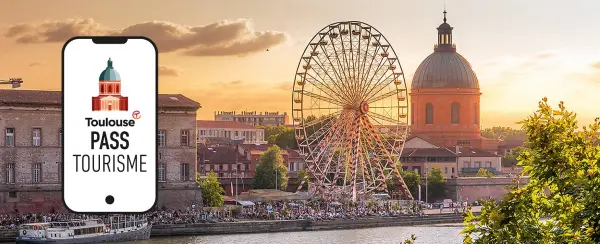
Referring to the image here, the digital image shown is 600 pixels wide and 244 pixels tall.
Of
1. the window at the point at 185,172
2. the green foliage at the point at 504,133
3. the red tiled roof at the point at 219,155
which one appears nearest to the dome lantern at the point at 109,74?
the window at the point at 185,172

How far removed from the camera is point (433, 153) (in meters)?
95.8

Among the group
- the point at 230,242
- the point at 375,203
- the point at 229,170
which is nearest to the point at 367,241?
the point at 230,242

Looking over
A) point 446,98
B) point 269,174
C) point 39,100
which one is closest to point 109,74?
point 39,100

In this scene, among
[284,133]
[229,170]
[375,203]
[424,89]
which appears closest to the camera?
[375,203]

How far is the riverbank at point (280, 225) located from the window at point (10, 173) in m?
6.18

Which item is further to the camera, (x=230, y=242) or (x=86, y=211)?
(x=230, y=242)

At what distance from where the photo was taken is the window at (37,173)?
57.3 meters

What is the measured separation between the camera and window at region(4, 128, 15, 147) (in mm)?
56875

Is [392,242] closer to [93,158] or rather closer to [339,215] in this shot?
[339,215]

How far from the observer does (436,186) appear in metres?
86.1

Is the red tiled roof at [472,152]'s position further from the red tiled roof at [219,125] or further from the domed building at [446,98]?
the red tiled roof at [219,125]

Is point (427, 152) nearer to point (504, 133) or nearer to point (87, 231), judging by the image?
point (87, 231)

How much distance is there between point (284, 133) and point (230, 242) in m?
65.3

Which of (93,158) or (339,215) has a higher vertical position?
(93,158)
